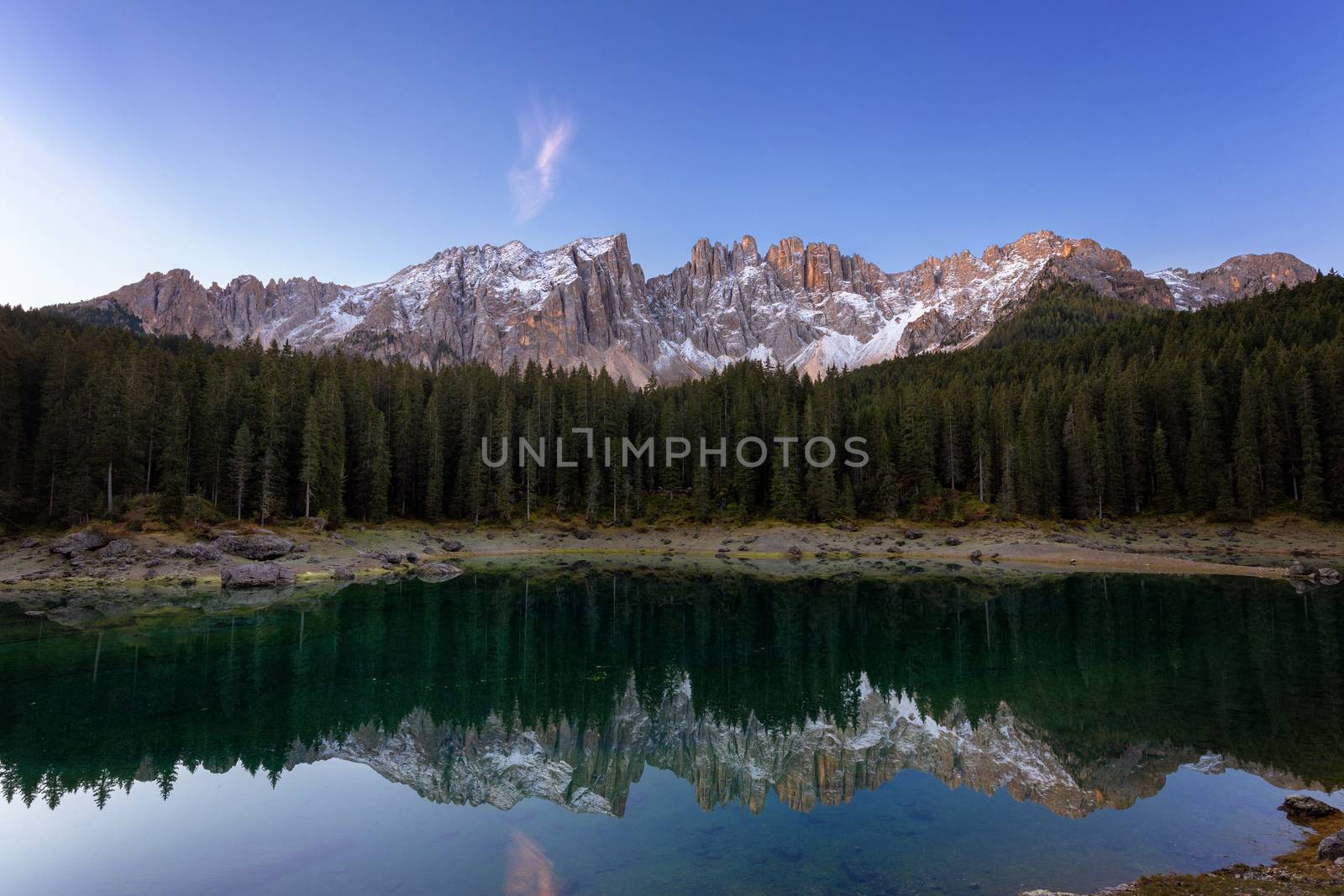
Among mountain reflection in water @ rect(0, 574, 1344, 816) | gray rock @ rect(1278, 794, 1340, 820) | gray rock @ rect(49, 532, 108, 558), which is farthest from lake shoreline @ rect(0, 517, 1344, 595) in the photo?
gray rock @ rect(1278, 794, 1340, 820)

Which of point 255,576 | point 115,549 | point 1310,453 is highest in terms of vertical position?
point 1310,453

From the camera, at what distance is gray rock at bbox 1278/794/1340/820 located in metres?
13.3

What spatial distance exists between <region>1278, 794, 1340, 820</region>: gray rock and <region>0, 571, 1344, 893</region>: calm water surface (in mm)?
360

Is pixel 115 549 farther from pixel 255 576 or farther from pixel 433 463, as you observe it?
pixel 433 463

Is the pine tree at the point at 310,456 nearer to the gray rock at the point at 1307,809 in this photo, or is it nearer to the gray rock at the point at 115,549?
the gray rock at the point at 115,549

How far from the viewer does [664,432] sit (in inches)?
3632

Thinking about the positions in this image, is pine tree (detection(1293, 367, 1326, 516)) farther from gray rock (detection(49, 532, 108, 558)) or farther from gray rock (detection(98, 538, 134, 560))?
gray rock (detection(49, 532, 108, 558))

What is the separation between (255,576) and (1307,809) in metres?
56.4

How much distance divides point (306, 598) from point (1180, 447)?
8842 cm

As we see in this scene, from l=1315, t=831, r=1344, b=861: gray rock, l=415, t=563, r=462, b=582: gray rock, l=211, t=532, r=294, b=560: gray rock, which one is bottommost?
l=415, t=563, r=462, b=582: gray rock

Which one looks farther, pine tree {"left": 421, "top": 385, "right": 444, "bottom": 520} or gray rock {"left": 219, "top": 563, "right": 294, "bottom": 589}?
pine tree {"left": 421, "top": 385, "right": 444, "bottom": 520}

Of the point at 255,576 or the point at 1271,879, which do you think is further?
the point at 255,576

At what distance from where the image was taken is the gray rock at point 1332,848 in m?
10.8

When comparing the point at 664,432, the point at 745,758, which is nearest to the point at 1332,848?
the point at 745,758
